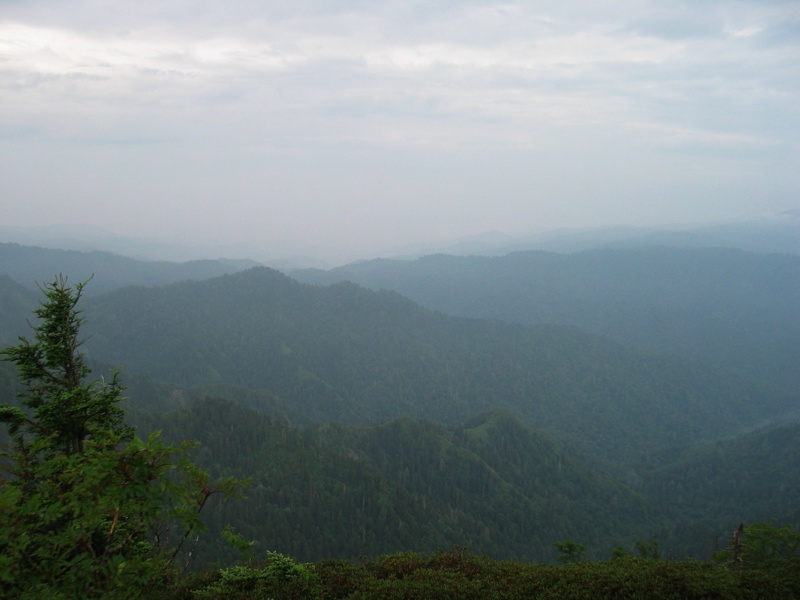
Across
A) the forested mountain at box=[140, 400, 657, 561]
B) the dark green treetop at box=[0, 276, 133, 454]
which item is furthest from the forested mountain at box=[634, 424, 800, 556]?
the dark green treetop at box=[0, 276, 133, 454]

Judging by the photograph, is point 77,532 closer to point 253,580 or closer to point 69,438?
point 253,580

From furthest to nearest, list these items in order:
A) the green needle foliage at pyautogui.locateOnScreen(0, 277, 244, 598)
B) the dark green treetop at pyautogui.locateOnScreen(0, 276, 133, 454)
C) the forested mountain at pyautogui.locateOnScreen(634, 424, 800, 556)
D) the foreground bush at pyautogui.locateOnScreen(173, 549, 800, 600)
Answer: the forested mountain at pyautogui.locateOnScreen(634, 424, 800, 556) < the dark green treetop at pyautogui.locateOnScreen(0, 276, 133, 454) < the foreground bush at pyautogui.locateOnScreen(173, 549, 800, 600) < the green needle foliage at pyautogui.locateOnScreen(0, 277, 244, 598)

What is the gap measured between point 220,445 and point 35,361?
120m

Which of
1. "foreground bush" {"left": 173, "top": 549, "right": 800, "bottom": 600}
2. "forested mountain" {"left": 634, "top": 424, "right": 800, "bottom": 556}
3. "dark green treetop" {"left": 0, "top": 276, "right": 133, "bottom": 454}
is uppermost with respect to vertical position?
"dark green treetop" {"left": 0, "top": 276, "right": 133, "bottom": 454}

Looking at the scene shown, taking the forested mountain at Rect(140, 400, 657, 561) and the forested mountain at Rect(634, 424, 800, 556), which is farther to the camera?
the forested mountain at Rect(634, 424, 800, 556)

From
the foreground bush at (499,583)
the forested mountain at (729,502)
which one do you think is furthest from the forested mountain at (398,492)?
the foreground bush at (499,583)

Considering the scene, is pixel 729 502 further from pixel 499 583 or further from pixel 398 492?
pixel 499 583

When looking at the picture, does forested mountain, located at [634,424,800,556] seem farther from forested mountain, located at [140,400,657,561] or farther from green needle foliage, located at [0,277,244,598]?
green needle foliage, located at [0,277,244,598]

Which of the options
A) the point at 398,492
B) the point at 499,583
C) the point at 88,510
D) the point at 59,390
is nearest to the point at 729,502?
the point at 398,492

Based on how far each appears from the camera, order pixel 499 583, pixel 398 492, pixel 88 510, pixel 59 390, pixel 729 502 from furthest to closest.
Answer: pixel 729 502
pixel 398 492
pixel 59 390
pixel 499 583
pixel 88 510

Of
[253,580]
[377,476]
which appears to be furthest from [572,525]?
[253,580]

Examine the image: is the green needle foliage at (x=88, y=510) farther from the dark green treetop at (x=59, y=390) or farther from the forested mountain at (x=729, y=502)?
the forested mountain at (x=729, y=502)

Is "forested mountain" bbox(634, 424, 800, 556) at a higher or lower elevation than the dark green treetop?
lower

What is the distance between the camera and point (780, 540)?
37.0 meters
